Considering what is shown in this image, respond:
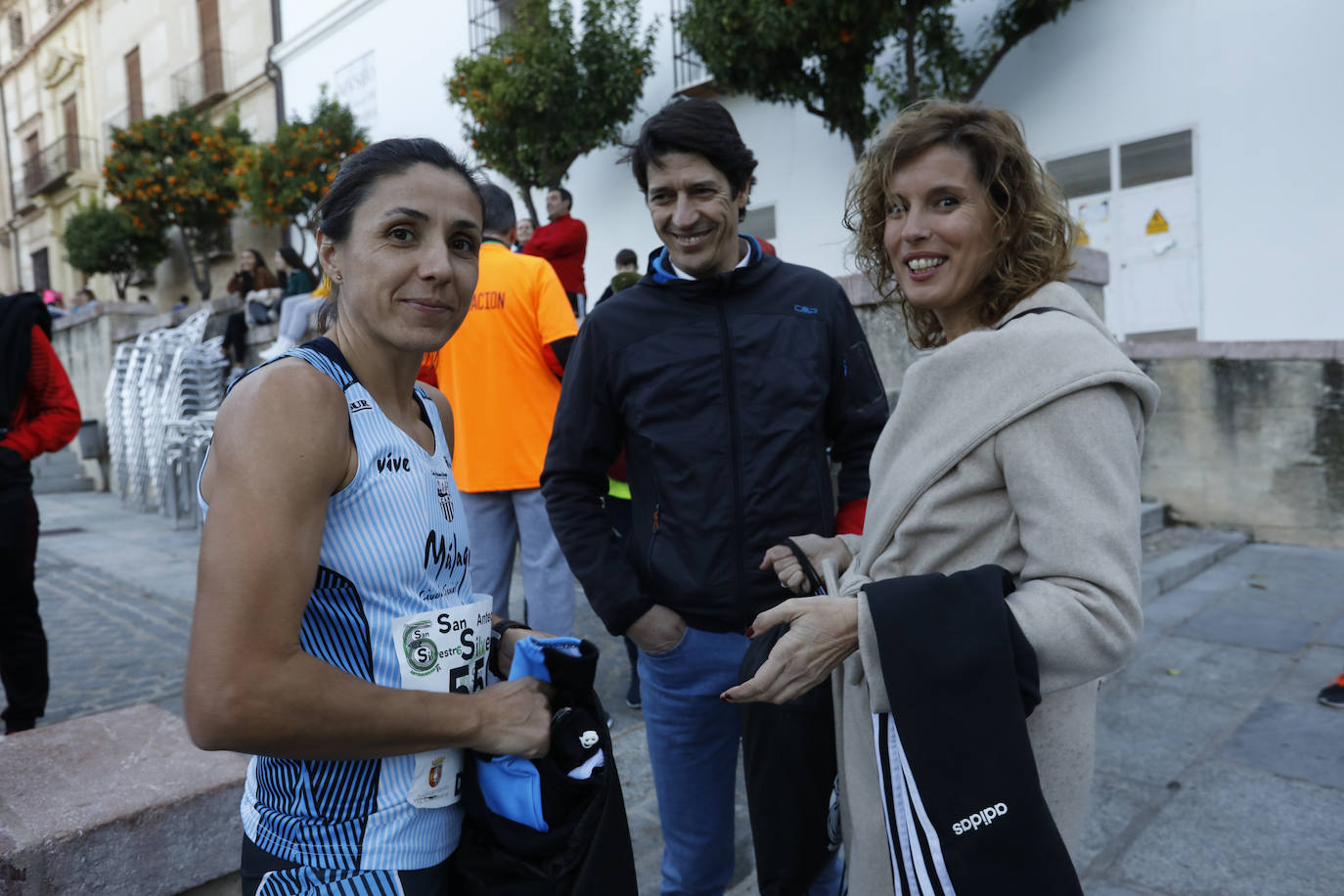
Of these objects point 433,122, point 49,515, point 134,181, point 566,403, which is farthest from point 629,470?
point 134,181

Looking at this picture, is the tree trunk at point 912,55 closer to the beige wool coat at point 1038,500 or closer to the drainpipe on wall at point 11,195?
the beige wool coat at point 1038,500

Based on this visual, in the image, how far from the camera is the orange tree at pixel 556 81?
12.5 metres

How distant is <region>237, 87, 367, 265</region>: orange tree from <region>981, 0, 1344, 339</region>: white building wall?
13.2 metres

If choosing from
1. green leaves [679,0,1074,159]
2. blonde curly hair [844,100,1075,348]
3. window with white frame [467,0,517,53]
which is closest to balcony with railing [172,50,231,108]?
window with white frame [467,0,517,53]

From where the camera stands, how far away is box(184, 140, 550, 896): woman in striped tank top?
3.53 ft

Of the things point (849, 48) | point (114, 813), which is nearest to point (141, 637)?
point (114, 813)

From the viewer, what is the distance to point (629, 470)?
89.7 inches

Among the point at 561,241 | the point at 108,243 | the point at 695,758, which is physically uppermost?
the point at 108,243

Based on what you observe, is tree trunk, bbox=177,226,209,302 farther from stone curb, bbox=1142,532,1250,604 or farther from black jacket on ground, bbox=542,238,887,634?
black jacket on ground, bbox=542,238,887,634

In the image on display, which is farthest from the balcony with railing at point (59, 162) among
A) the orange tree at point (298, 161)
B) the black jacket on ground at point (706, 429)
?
the black jacket on ground at point (706, 429)

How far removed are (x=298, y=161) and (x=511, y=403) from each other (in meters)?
15.7

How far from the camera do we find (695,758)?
7.06 feet

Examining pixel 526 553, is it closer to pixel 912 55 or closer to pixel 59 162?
pixel 912 55

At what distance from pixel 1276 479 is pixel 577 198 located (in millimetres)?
11208
